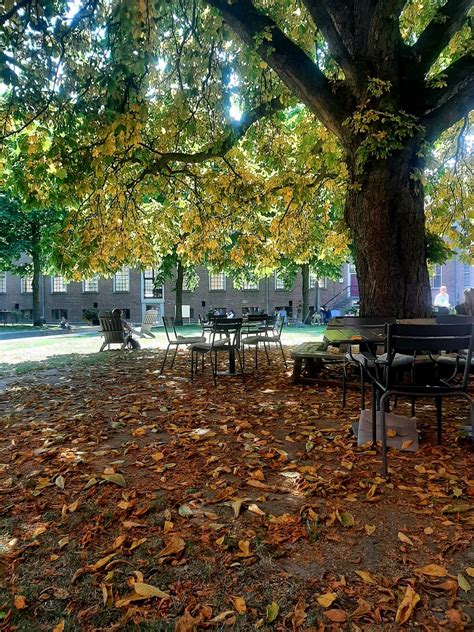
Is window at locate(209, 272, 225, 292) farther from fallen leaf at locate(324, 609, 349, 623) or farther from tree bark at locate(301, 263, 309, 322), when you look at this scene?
fallen leaf at locate(324, 609, 349, 623)

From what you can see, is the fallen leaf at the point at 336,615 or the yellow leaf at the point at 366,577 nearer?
the fallen leaf at the point at 336,615

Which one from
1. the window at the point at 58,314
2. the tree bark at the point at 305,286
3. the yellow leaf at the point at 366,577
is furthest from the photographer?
the window at the point at 58,314

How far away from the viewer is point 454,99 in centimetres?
614

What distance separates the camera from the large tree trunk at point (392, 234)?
619 cm

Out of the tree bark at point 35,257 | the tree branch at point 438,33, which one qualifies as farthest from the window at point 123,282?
the tree branch at point 438,33

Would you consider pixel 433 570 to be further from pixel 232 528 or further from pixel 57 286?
pixel 57 286

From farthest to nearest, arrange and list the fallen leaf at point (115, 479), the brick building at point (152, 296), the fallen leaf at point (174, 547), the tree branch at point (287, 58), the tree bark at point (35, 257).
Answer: the brick building at point (152, 296) → the tree bark at point (35, 257) → the tree branch at point (287, 58) → the fallen leaf at point (115, 479) → the fallen leaf at point (174, 547)

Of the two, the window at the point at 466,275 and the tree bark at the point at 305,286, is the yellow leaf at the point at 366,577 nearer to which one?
the tree bark at the point at 305,286

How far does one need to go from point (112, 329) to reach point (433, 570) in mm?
12436

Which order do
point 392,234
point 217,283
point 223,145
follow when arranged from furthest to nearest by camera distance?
point 217,283
point 223,145
point 392,234

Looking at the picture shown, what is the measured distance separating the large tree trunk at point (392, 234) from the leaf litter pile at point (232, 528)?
2.16m

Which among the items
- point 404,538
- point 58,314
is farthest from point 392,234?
point 58,314

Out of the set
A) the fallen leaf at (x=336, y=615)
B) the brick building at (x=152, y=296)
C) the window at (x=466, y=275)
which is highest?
the window at (x=466, y=275)

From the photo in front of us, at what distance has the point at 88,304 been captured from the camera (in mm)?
40031
